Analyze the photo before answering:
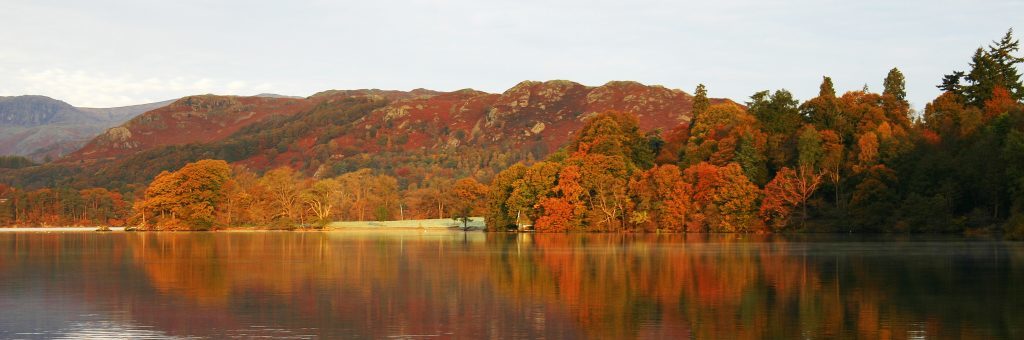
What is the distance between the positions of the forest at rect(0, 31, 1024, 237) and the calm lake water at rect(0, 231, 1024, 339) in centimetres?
3268

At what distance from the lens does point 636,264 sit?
129 ft

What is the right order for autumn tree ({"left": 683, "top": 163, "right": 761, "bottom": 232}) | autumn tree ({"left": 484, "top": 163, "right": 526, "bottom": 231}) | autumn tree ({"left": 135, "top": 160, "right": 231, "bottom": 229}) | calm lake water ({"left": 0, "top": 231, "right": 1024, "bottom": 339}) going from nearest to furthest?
calm lake water ({"left": 0, "top": 231, "right": 1024, "bottom": 339}) → autumn tree ({"left": 683, "top": 163, "right": 761, "bottom": 232}) → autumn tree ({"left": 484, "top": 163, "right": 526, "bottom": 231}) → autumn tree ({"left": 135, "top": 160, "right": 231, "bottom": 229})

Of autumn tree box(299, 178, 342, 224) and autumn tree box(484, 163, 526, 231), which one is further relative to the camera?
autumn tree box(299, 178, 342, 224)

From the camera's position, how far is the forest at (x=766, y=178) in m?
75.4

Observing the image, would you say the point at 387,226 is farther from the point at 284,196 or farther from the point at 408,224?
the point at 284,196

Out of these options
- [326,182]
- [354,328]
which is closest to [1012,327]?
[354,328]

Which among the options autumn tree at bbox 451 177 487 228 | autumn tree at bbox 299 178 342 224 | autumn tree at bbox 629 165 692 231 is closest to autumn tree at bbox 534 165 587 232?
autumn tree at bbox 629 165 692 231

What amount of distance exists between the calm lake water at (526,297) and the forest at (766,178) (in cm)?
3268

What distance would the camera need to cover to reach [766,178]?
90.3 meters

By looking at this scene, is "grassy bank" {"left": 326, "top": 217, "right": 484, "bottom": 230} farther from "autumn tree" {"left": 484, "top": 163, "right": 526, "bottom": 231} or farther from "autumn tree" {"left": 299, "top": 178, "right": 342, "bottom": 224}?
"autumn tree" {"left": 484, "top": 163, "right": 526, "bottom": 231}

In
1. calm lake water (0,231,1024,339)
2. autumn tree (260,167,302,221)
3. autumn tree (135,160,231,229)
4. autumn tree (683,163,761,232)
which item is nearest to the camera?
calm lake water (0,231,1024,339)

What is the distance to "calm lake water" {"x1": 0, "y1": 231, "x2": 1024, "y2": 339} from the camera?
19891 millimetres

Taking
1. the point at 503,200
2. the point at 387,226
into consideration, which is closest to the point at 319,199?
the point at 387,226

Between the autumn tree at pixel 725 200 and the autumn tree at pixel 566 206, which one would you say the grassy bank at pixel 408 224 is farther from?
the autumn tree at pixel 725 200
